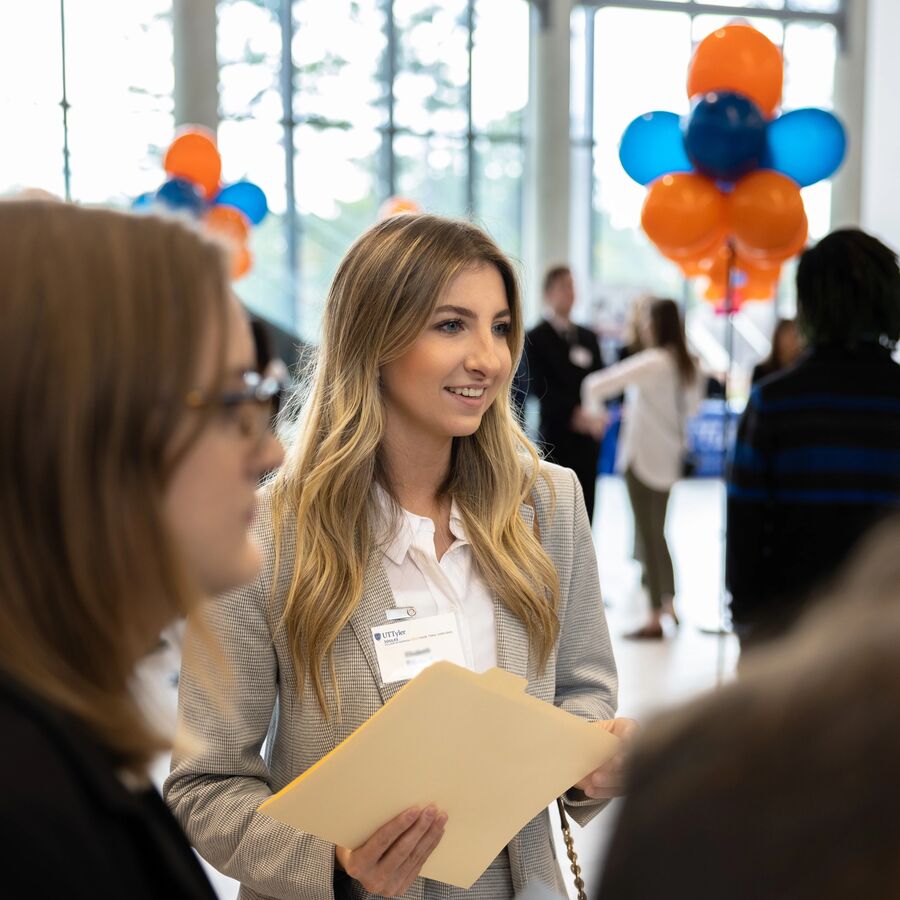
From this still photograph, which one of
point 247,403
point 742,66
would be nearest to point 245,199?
point 742,66

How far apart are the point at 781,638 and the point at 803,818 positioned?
0.48 feet

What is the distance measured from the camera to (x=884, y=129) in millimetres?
11375

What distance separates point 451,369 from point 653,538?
4521mm

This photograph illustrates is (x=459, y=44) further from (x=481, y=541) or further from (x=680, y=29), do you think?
(x=481, y=541)

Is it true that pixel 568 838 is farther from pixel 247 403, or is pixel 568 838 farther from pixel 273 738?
pixel 247 403

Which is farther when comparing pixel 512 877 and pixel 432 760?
pixel 512 877

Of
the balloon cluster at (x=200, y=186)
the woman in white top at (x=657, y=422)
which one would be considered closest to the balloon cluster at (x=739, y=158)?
the woman in white top at (x=657, y=422)

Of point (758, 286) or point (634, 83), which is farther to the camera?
point (634, 83)

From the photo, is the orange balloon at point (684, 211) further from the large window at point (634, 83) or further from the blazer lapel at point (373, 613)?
the large window at point (634, 83)

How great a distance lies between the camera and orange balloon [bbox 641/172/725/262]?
4906 millimetres

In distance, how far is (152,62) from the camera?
11250 millimetres

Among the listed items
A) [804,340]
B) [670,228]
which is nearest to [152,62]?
[670,228]

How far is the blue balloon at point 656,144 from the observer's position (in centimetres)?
518

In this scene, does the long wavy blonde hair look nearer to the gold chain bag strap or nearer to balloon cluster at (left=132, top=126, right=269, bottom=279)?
the gold chain bag strap
